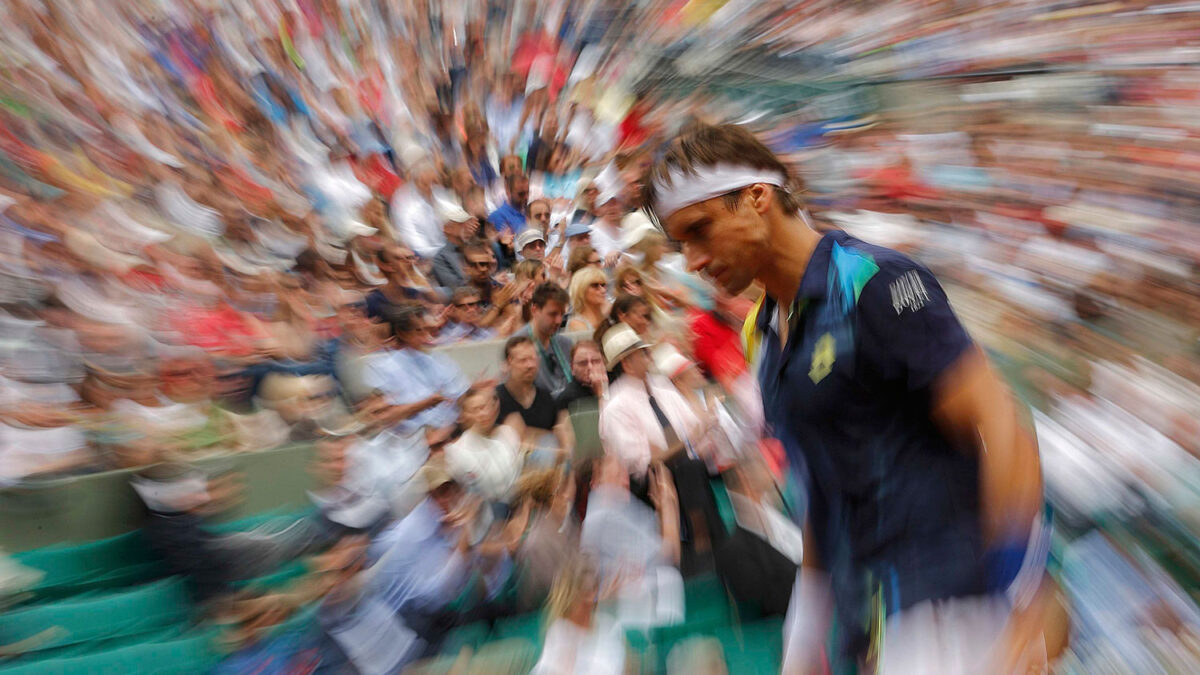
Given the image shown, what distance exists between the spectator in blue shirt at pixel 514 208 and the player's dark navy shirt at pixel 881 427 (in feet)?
12.7

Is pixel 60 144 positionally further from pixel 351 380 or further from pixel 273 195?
pixel 351 380

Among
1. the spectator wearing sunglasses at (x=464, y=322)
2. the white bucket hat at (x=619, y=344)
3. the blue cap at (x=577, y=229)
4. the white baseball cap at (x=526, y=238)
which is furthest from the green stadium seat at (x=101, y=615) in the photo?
the blue cap at (x=577, y=229)

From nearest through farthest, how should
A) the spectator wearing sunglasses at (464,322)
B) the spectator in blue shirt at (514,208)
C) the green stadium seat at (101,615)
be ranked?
the green stadium seat at (101,615), the spectator wearing sunglasses at (464,322), the spectator in blue shirt at (514,208)

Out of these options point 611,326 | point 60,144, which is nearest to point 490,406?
point 611,326

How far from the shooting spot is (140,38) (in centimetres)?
459

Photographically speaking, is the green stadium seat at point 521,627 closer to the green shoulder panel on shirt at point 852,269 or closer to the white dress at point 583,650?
the white dress at point 583,650

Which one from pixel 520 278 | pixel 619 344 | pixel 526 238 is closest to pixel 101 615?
pixel 619 344

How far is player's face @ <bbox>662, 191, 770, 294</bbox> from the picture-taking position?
0.95 m

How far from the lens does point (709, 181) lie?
95 cm

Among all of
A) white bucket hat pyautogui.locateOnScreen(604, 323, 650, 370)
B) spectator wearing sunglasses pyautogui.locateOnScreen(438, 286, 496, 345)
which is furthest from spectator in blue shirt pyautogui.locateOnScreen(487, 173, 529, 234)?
white bucket hat pyautogui.locateOnScreen(604, 323, 650, 370)

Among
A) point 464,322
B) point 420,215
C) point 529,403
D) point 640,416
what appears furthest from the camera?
point 420,215

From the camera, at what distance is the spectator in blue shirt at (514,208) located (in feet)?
15.6

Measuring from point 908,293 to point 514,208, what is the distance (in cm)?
425

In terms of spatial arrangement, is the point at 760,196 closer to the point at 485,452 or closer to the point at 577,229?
the point at 485,452
